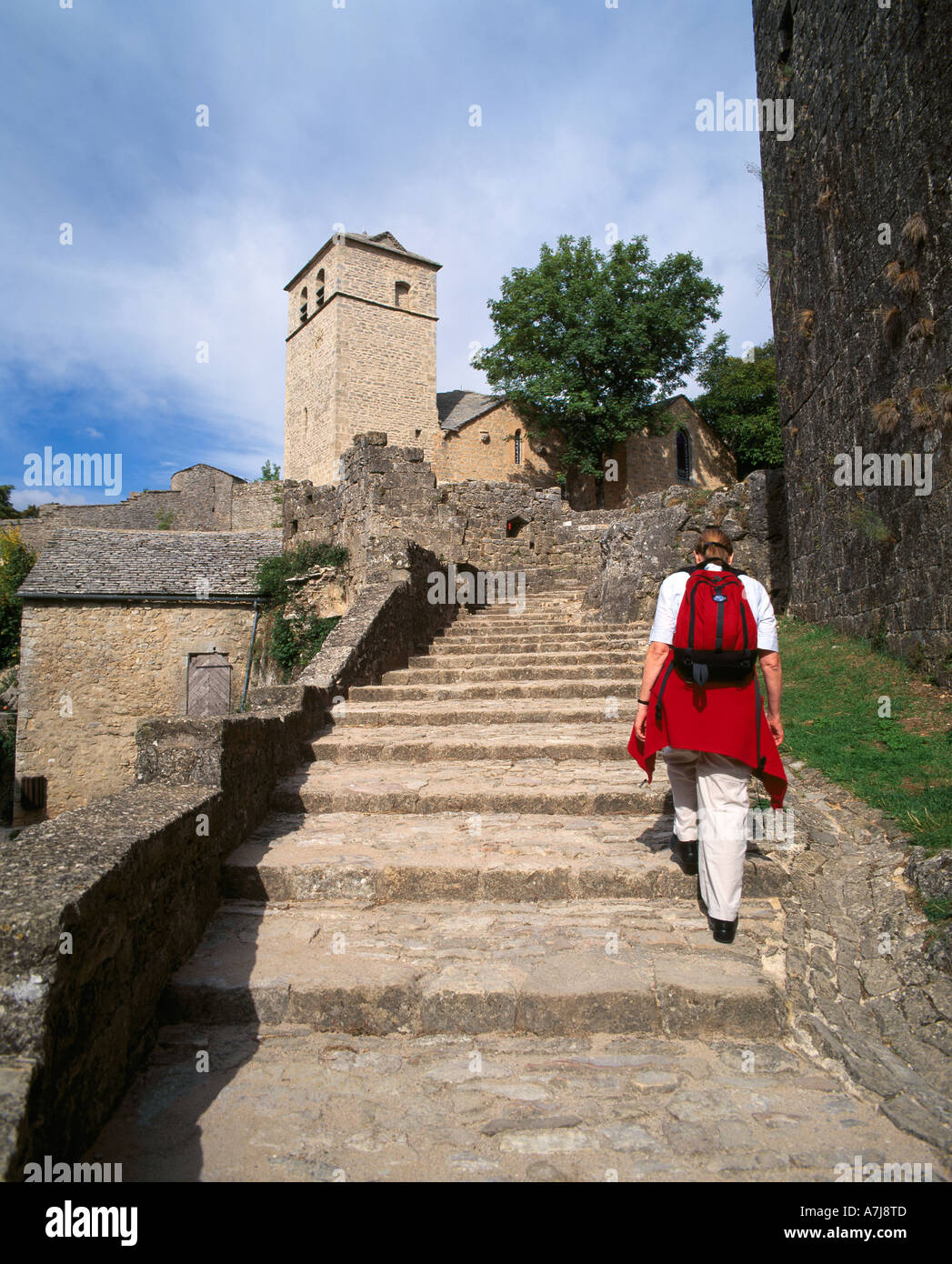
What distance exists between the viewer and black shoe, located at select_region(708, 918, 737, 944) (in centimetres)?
325

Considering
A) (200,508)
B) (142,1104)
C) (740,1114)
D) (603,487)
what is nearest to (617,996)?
(740,1114)

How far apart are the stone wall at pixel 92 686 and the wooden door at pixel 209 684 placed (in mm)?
118

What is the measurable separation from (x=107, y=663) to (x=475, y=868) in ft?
44.6

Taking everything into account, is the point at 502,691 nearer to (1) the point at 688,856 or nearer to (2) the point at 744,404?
(1) the point at 688,856

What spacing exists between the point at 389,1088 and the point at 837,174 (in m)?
9.65

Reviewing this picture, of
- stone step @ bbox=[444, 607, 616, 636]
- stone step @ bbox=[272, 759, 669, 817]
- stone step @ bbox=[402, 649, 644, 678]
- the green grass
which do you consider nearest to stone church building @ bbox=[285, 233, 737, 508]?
stone step @ bbox=[444, 607, 616, 636]

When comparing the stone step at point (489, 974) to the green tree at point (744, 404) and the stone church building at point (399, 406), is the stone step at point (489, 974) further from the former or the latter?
the green tree at point (744, 404)

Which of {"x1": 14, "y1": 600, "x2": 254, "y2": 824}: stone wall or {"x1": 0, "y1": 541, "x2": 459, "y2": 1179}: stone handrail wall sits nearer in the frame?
{"x1": 0, "y1": 541, "x2": 459, "y2": 1179}: stone handrail wall

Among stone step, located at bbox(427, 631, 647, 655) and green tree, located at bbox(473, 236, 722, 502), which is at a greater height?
green tree, located at bbox(473, 236, 722, 502)

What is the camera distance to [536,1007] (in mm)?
2881

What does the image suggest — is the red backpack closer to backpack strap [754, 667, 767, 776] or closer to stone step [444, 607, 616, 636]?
backpack strap [754, 667, 767, 776]

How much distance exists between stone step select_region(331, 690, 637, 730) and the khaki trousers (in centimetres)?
289
